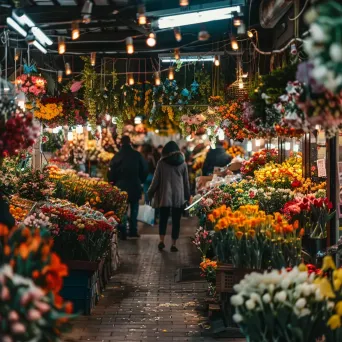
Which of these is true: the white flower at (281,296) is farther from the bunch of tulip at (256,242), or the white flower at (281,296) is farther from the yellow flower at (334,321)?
the bunch of tulip at (256,242)

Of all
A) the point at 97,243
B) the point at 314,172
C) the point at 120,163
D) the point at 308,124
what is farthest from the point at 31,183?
the point at 308,124

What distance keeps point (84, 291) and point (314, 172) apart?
470cm

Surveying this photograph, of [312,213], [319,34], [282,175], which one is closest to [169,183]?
[282,175]

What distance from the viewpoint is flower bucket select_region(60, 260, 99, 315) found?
10.3 metres

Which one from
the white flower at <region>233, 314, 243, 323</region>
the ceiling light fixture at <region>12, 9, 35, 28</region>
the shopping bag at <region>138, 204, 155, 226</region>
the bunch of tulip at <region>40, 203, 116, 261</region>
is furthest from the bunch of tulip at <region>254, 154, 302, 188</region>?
the white flower at <region>233, 314, 243, 323</region>

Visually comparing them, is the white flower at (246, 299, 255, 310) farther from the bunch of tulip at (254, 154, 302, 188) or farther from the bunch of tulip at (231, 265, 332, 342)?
the bunch of tulip at (254, 154, 302, 188)

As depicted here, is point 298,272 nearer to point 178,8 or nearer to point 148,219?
point 178,8

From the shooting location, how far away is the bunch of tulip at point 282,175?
1349cm

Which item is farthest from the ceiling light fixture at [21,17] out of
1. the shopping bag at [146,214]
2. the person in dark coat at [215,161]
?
the person in dark coat at [215,161]

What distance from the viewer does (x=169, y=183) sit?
1658 cm

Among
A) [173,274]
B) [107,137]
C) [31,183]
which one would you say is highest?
[107,137]

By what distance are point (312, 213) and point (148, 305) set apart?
2523 millimetres

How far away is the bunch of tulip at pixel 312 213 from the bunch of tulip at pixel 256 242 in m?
1.50

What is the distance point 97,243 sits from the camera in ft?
34.7
